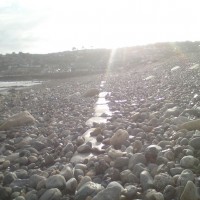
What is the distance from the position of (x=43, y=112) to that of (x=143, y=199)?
7771mm

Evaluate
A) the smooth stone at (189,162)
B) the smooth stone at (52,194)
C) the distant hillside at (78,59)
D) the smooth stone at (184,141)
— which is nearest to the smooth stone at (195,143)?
the smooth stone at (184,141)

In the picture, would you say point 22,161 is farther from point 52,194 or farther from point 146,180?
point 146,180

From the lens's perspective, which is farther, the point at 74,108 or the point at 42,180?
the point at 74,108

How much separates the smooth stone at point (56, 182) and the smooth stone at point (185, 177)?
1.45m

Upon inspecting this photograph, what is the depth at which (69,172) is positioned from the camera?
15.0 feet

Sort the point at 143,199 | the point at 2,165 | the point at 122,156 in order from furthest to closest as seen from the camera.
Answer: the point at 2,165
the point at 122,156
the point at 143,199

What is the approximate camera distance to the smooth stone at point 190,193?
3.37m

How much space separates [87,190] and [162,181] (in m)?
0.87

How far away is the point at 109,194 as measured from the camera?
367 cm

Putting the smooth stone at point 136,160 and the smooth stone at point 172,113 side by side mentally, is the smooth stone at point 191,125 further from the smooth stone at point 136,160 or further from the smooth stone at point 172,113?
the smooth stone at point 172,113

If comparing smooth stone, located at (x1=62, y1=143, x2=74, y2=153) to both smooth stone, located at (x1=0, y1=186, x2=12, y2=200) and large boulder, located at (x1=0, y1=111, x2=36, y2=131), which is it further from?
large boulder, located at (x1=0, y1=111, x2=36, y2=131)

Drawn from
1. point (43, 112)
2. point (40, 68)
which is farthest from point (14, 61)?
point (43, 112)

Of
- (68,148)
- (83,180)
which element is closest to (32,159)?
(68,148)

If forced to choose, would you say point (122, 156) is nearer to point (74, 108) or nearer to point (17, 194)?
point (17, 194)
